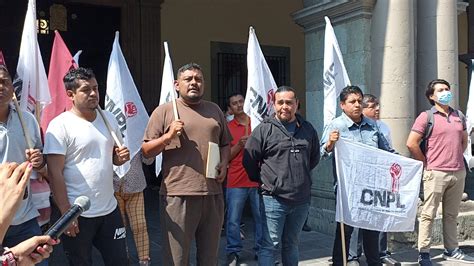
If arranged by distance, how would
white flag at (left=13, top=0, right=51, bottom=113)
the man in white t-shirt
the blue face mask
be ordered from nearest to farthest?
the man in white t-shirt, white flag at (left=13, top=0, right=51, bottom=113), the blue face mask

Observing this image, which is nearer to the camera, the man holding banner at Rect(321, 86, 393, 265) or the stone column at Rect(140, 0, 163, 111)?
the man holding banner at Rect(321, 86, 393, 265)

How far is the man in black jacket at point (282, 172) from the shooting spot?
4383 mm

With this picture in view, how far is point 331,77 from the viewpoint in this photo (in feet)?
18.7

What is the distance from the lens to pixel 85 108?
369cm

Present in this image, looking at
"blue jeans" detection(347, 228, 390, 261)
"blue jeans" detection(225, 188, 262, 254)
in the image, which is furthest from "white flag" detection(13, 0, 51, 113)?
"blue jeans" detection(347, 228, 390, 261)

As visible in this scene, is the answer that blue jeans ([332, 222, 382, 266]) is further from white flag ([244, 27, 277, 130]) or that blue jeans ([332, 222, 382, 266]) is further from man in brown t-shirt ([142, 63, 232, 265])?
man in brown t-shirt ([142, 63, 232, 265])

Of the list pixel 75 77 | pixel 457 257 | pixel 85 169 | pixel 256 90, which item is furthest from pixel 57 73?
pixel 457 257

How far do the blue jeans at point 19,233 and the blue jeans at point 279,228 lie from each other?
6.12 feet

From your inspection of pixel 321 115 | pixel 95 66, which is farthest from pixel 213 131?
pixel 95 66

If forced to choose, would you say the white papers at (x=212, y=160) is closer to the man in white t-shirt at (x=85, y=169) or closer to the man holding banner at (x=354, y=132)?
the man in white t-shirt at (x=85, y=169)

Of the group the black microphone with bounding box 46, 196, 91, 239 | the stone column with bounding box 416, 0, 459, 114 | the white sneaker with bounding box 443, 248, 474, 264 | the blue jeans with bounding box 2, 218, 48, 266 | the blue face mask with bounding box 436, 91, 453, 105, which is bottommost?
the white sneaker with bounding box 443, 248, 474, 264

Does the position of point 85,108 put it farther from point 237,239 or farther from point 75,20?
point 75,20

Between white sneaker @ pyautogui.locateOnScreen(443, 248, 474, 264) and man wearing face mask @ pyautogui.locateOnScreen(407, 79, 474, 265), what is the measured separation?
0.48 m

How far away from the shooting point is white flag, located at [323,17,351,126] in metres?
5.66
